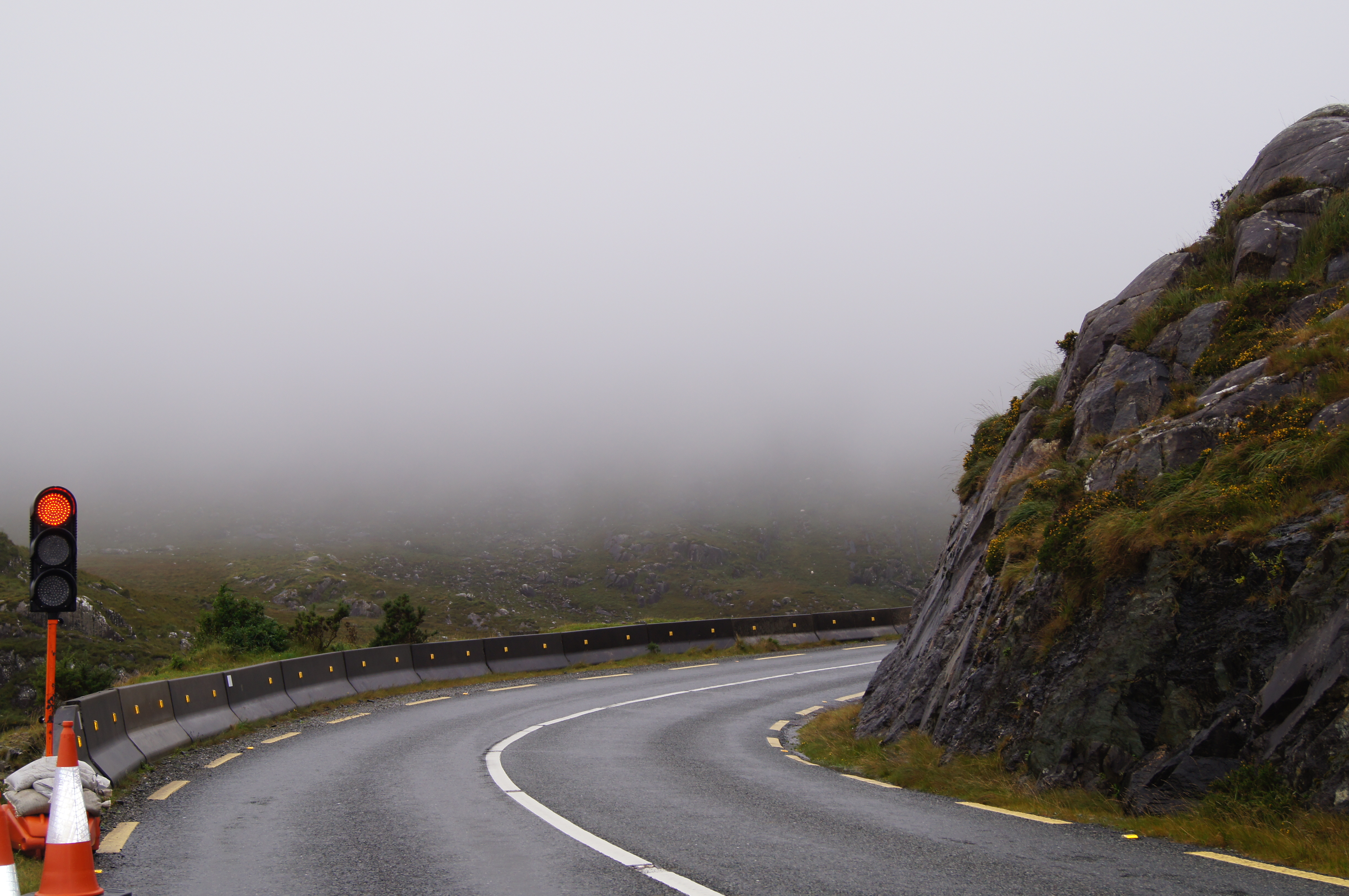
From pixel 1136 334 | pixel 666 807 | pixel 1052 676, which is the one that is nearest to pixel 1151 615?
pixel 1052 676

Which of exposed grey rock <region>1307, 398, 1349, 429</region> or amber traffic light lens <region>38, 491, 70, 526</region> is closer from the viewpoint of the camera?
amber traffic light lens <region>38, 491, 70, 526</region>

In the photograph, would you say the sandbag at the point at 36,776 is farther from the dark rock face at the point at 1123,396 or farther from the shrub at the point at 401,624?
the shrub at the point at 401,624

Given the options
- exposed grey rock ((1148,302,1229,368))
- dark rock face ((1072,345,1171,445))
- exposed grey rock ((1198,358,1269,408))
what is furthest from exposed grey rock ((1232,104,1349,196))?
exposed grey rock ((1198,358,1269,408))

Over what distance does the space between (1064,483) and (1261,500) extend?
3.20 m

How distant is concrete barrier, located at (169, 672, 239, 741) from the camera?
13523 mm

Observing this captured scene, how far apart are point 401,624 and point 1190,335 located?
2112 centimetres

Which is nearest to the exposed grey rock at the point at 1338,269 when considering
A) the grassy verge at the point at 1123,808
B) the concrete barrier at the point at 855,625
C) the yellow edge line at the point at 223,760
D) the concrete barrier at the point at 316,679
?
the grassy verge at the point at 1123,808

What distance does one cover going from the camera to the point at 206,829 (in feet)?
27.0

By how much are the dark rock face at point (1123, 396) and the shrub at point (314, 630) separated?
56.1 ft

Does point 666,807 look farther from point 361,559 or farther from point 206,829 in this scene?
point 361,559

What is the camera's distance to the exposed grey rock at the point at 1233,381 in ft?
37.0

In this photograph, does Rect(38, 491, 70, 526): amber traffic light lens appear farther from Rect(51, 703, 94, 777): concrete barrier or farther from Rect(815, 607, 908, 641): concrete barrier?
Rect(815, 607, 908, 641): concrete barrier

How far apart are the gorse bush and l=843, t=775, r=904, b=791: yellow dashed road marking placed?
56.4ft

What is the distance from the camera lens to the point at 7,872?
203 inches
